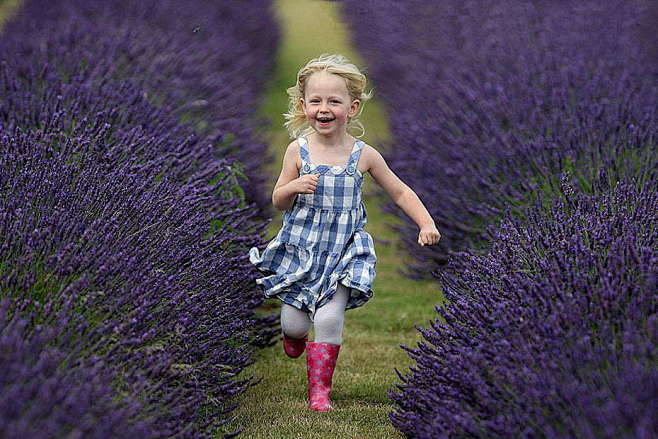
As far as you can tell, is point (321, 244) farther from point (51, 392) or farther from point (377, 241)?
point (377, 241)

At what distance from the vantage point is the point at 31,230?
2639 millimetres

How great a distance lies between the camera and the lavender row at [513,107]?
4.31 metres

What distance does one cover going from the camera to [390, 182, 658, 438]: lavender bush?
2.00 meters

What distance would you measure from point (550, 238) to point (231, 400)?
1169 millimetres

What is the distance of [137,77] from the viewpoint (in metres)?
5.10

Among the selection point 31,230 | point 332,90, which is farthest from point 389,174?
point 31,230

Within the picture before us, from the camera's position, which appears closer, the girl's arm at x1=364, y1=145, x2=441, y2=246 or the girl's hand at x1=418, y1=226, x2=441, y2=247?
the girl's hand at x1=418, y1=226, x2=441, y2=247

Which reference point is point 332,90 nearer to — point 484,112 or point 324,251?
point 324,251

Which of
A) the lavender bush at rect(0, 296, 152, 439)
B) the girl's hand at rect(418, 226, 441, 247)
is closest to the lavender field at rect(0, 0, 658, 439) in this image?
the lavender bush at rect(0, 296, 152, 439)

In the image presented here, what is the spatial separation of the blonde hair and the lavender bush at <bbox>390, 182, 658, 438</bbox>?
0.71 metres

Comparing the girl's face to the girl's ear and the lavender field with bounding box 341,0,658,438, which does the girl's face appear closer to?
the girl's ear

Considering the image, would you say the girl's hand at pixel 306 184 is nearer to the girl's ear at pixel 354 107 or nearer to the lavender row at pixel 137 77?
the girl's ear at pixel 354 107

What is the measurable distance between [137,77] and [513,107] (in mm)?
1972

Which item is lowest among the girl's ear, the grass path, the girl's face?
the grass path
